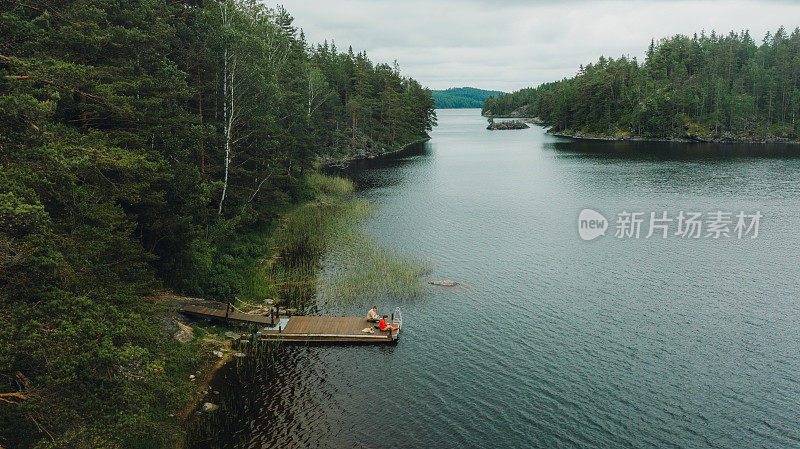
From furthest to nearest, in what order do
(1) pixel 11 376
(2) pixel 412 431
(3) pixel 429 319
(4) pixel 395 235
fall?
(4) pixel 395 235 → (3) pixel 429 319 → (2) pixel 412 431 → (1) pixel 11 376

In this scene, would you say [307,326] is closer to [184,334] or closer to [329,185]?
[184,334]

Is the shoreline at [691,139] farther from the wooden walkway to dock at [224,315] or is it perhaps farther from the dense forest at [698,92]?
the wooden walkway to dock at [224,315]

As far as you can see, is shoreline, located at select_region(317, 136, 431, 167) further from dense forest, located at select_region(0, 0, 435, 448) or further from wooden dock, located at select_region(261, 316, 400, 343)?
wooden dock, located at select_region(261, 316, 400, 343)

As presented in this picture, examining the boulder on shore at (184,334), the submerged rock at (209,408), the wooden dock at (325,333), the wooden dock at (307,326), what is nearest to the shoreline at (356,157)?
the wooden dock at (307,326)

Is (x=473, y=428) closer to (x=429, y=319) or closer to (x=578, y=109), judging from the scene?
(x=429, y=319)

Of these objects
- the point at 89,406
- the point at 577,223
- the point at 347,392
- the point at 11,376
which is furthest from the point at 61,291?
the point at 577,223

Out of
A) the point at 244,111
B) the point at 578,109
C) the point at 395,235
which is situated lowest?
the point at 395,235

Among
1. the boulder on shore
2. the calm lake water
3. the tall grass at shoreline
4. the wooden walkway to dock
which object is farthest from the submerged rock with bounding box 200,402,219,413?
the tall grass at shoreline

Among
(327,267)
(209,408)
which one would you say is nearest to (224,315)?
(209,408)
